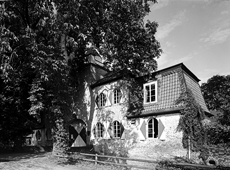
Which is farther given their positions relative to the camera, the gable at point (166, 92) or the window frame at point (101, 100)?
the window frame at point (101, 100)

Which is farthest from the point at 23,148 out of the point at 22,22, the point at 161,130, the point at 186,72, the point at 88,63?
the point at 186,72

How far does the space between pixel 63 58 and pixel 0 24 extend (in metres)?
4.14

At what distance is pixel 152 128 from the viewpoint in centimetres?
1370

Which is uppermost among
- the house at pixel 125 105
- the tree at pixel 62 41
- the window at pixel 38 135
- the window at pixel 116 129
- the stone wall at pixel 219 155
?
the tree at pixel 62 41

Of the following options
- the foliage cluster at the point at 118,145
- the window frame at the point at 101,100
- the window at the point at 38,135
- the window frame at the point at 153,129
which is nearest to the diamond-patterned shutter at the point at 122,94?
the window frame at the point at 101,100

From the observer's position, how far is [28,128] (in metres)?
18.4

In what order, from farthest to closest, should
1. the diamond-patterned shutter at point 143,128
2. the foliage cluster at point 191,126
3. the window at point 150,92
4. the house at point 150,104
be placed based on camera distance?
1. the window at point 150,92
2. the diamond-patterned shutter at point 143,128
3. the house at point 150,104
4. the foliage cluster at point 191,126

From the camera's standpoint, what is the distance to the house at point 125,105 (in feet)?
42.3

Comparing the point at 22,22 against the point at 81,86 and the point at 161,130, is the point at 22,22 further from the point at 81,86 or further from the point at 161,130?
the point at 161,130

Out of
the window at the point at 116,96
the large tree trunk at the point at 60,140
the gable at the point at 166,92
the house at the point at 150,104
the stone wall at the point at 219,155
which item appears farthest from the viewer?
the window at the point at 116,96

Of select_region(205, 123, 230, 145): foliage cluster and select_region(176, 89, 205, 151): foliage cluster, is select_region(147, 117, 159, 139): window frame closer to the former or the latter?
select_region(176, 89, 205, 151): foliage cluster

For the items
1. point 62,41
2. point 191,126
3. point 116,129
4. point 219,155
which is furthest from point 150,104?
point 62,41

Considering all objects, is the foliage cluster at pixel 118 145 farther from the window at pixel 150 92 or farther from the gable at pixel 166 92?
the window at pixel 150 92

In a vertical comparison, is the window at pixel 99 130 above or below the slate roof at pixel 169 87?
below
